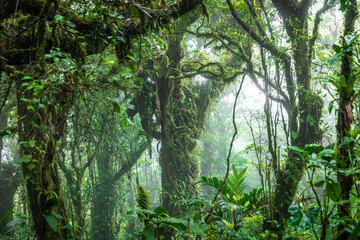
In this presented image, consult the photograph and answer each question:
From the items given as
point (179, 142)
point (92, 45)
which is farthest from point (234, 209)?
point (179, 142)

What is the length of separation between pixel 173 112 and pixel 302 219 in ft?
15.9

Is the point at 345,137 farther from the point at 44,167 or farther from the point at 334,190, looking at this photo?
the point at 44,167

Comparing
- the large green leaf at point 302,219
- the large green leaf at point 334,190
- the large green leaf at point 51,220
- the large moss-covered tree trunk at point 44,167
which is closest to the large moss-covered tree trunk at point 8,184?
the large moss-covered tree trunk at point 44,167

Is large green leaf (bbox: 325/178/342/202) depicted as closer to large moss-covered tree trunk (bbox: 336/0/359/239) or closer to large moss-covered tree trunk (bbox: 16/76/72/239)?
large moss-covered tree trunk (bbox: 336/0/359/239)

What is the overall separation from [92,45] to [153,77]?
3.02 meters

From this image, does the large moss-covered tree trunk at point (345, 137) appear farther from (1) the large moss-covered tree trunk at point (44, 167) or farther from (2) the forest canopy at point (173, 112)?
(1) the large moss-covered tree trunk at point (44, 167)

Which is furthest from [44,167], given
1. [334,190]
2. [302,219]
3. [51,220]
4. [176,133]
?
[176,133]

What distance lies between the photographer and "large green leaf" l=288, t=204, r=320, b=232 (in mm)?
1245

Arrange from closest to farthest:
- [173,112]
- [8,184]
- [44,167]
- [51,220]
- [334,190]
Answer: [334,190] < [51,220] < [44,167] < [173,112] < [8,184]

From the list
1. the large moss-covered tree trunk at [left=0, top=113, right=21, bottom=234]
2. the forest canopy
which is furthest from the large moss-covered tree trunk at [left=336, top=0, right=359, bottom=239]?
the large moss-covered tree trunk at [left=0, top=113, right=21, bottom=234]

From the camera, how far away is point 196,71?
5957mm

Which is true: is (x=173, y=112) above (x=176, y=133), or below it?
above

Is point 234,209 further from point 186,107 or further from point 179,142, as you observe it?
point 186,107

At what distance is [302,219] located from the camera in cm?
127
